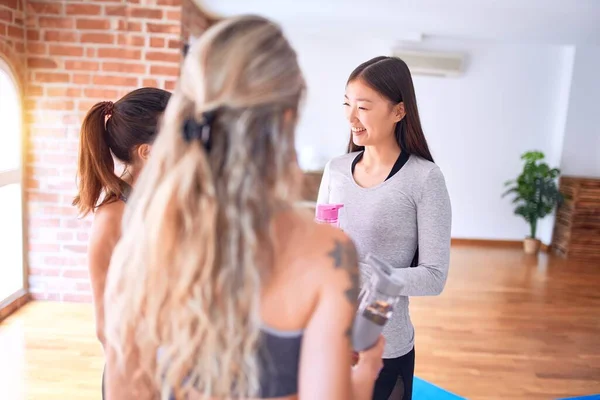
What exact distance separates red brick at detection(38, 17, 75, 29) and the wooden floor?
1.94 metres

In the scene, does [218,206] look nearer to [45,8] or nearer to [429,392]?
[429,392]

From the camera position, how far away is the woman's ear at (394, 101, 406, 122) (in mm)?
1302

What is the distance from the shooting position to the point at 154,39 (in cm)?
305

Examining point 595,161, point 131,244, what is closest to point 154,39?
point 131,244

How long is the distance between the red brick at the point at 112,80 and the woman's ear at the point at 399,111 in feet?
7.65

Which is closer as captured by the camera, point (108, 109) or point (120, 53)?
point (108, 109)

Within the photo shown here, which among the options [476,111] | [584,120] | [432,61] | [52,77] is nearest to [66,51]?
[52,77]

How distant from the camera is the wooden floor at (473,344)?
253 centimetres

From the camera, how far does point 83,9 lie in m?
3.00

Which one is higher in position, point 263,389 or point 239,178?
point 239,178

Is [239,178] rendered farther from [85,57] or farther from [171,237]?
[85,57]

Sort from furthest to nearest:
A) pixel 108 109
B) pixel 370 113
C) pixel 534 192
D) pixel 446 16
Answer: pixel 534 192 → pixel 446 16 → pixel 370 113 → pixel 108 109

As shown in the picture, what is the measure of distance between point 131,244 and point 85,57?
9.35 feet

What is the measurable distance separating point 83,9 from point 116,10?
0.22 metres
